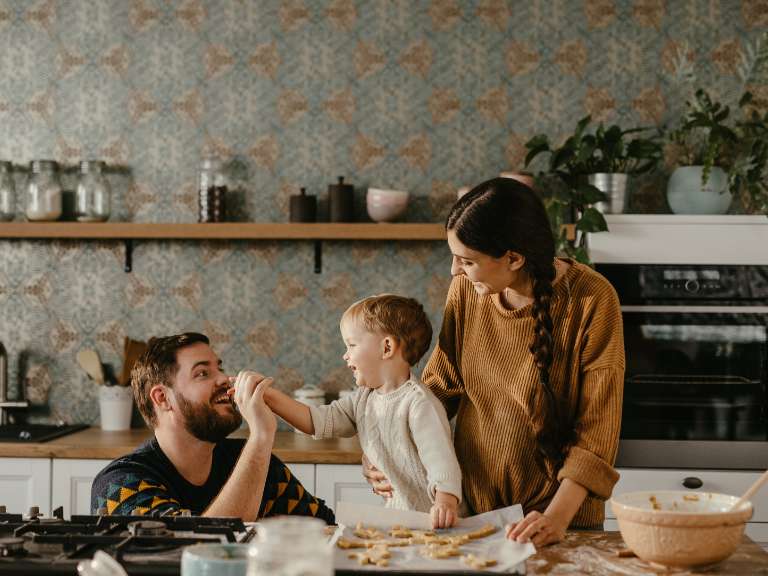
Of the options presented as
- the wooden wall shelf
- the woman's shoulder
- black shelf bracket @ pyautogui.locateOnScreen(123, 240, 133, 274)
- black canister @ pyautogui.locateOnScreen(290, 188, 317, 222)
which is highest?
black canister @ pyautogui.locateOnScreen(290, 188, 317, 222)

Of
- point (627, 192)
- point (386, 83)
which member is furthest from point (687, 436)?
point (386, 83)

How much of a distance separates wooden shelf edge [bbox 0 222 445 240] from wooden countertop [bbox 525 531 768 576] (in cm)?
217

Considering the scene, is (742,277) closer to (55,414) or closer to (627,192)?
(627,192)

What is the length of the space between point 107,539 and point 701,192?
2796mm

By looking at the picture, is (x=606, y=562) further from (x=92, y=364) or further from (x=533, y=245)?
(x=92, y=364)

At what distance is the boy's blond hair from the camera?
7.36ft

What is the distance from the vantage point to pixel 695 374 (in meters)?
3.54

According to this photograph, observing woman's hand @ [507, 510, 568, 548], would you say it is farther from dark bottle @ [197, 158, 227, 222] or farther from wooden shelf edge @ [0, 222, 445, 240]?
dark bottle @ [197, 158, 227, 222]

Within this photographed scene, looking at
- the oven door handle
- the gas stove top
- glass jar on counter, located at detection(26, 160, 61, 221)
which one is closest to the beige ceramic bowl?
the gas stove top

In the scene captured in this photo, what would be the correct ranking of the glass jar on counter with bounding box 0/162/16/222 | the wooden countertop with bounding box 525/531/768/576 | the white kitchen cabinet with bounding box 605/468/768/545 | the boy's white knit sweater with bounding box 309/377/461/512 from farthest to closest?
the glass jar on counter with bounding box 0/162/16/222 → the white kitchen cabinet with bounding box 605/468/768/545 → the boy's white knit sweater with bounding box 309/377/461/512 → the wooden countertop with bounding box 525/531/768/576

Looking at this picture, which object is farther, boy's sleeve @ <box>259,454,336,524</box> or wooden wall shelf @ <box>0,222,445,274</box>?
wooden wall shelf @ <box>0,222,445,274</box>

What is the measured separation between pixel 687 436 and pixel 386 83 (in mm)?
1904

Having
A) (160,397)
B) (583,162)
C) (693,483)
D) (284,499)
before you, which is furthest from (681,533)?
(583,162)

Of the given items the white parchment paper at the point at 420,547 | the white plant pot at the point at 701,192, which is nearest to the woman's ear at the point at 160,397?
the white parchment paper at the point at 420,547
